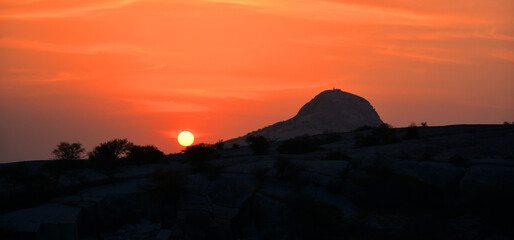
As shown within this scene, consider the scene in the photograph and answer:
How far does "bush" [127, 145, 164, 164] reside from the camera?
134ft

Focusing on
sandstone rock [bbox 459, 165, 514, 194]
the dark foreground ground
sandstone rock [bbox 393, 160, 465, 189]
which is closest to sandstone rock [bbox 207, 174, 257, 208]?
the dark foreground ground

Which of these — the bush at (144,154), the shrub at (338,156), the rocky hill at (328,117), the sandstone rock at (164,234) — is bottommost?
the sandstone rock at (164,234)

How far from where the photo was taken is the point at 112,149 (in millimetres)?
41844

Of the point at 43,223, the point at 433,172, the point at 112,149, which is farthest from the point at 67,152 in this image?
the point at 433,172

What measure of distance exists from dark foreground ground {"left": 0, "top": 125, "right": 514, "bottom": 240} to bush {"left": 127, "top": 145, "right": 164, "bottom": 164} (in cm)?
382

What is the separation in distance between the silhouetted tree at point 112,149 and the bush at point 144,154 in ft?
1.81

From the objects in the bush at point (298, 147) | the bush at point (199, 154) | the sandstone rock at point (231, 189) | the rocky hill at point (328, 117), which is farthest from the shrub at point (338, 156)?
the rocky hill at point (328, 117)

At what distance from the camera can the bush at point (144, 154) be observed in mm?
40844

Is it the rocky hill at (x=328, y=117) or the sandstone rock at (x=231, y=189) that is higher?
the rocky hill at (x=328, y=117)

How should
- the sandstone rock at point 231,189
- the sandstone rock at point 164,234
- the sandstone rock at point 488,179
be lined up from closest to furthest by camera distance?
the sandstone rock at point 488,179 → the sandstone rock at point 164,234 → the sandstone rock at point 231,189

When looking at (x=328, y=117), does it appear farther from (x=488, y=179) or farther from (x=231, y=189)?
(x=488, y=179)

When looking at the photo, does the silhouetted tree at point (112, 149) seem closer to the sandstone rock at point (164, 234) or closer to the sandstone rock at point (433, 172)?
the sandstone rock at point (164, 234)

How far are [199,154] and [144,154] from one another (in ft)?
23.3

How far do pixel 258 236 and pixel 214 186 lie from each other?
568 centimetres
